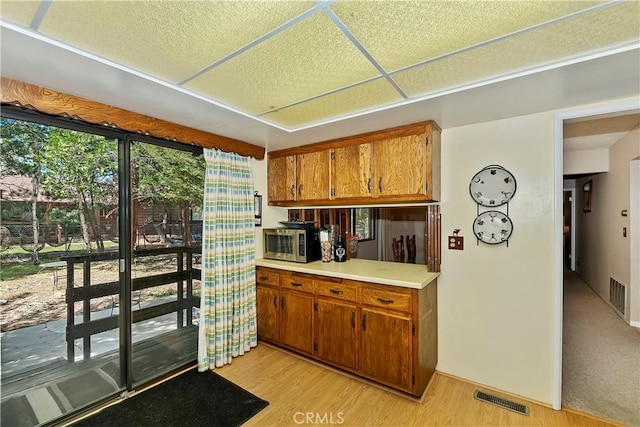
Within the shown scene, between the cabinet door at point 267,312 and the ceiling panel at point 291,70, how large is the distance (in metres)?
2.02

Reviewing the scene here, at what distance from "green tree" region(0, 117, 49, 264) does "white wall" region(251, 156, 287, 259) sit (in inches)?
72.0

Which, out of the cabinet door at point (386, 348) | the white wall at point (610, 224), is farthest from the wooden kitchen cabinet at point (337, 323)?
the white wall at point (610, 224)

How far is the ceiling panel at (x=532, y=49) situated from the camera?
48.3 inches

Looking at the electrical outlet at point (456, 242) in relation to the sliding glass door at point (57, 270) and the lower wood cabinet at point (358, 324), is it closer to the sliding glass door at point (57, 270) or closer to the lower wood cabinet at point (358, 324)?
the lower wood cabinet at point (358, 324)

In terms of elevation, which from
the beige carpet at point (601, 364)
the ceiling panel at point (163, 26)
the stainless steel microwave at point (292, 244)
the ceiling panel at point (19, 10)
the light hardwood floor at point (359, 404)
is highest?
the ceiling panel at point (163, 26)

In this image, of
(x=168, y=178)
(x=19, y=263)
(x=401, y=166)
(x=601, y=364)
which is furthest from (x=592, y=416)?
(x=19, y=263)

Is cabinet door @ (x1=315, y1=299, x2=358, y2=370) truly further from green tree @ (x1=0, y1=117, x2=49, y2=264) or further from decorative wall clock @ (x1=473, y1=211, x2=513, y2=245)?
green tree @ (x1=0, y1=117, x2=49, y2=264)

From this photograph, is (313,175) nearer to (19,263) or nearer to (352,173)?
(352,173)

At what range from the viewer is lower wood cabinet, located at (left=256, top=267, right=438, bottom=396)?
228 cm

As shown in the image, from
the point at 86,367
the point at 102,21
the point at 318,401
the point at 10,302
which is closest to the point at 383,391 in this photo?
the point at 318,401

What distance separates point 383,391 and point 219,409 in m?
1.34

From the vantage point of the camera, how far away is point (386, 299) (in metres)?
2.39

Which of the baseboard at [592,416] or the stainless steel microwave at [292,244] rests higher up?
the stainless steel microwave at [292,244]

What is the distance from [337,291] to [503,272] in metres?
1.44
